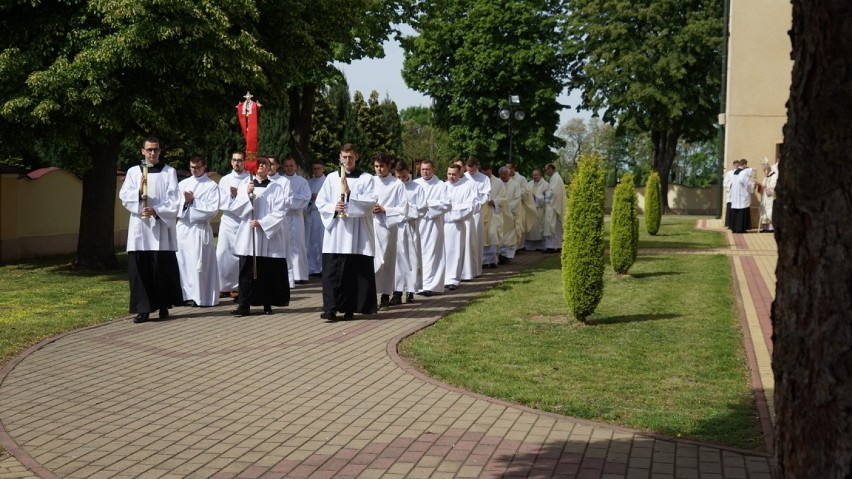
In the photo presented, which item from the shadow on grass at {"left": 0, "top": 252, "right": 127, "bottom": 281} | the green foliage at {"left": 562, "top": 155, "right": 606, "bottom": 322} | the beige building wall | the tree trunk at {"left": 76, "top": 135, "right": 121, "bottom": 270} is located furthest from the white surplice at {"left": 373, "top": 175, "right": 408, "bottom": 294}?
the beige building wall

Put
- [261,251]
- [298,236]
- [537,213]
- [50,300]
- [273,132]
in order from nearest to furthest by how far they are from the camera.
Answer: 1. [261,251]
2. [50,300]
3. [298,236]
4. [537,213]
5. [273,132]

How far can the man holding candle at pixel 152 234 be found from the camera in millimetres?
13681

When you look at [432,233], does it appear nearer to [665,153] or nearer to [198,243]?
[198,243]

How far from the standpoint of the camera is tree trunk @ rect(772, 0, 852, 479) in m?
3.40

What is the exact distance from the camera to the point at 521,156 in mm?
57844

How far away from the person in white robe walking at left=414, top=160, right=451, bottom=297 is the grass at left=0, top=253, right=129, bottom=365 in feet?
15.0

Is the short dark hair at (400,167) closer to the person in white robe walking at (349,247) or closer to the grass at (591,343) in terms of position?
the person in white robe walking at (349,247)

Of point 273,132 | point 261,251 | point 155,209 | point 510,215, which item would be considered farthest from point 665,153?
point 155,209

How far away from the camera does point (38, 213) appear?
2502 centimetres

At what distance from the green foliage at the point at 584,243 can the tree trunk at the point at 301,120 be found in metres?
19.0

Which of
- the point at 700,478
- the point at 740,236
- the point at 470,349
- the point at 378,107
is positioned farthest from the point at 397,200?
the point at 378,107

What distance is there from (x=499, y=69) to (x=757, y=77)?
83.2ft

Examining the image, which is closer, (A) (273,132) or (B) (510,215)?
(B) (510,215)

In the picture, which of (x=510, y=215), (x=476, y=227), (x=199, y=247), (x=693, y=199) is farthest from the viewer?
(x=693, y=199)
